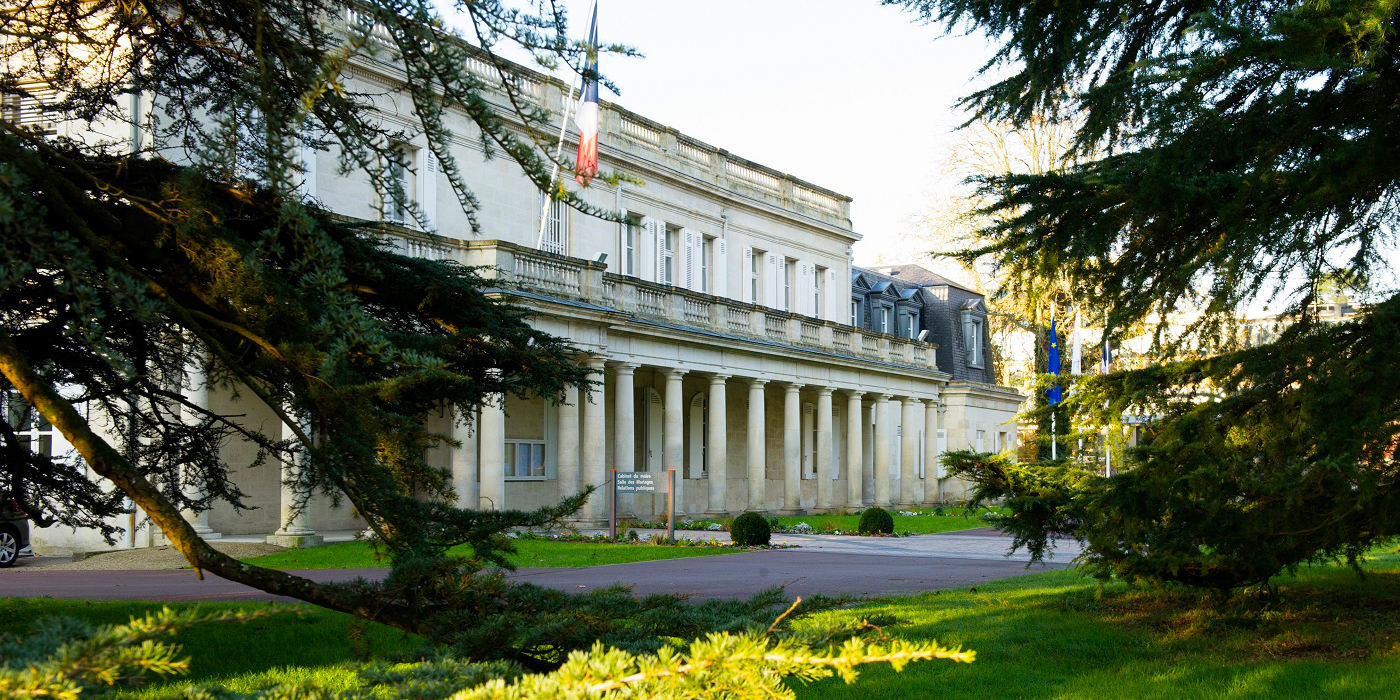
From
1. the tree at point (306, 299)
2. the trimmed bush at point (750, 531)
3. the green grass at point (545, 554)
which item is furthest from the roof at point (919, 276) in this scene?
the tree at point (306, 299)

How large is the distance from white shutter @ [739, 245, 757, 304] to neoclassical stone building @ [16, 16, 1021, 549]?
73 mm

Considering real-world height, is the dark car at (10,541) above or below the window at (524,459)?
below

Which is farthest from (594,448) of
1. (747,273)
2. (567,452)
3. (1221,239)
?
(1221,239)

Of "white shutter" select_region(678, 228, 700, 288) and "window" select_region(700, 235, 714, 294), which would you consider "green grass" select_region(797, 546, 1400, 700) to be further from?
"window" select_region(700, 235, 714, 294)

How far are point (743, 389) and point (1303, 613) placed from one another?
30241 millimetres

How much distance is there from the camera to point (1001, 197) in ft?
34.2

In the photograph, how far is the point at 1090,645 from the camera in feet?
32.1

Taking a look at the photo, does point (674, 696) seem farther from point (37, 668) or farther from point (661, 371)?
point (661, 371)

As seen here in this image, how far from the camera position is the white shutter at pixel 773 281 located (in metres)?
42.0

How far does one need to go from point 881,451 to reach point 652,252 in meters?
13.2

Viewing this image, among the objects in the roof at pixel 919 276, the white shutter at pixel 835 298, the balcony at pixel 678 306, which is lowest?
the balcony at pixel 678 306

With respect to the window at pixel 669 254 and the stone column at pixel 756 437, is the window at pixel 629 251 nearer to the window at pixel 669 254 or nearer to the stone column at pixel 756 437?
the window at pixel 669 254

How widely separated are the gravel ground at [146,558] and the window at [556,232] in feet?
39.1

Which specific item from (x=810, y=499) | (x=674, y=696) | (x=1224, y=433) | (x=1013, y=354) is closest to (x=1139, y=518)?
(x=1224, y=433)
